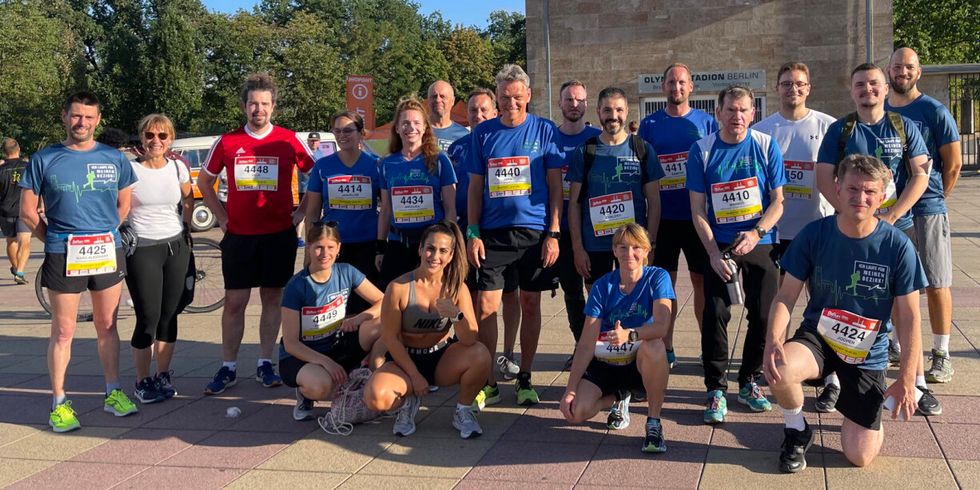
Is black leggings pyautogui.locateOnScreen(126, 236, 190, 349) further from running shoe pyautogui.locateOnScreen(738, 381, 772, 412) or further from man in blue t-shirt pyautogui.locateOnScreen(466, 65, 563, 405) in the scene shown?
running shoe pyautogui.locateOnScreen(738, 381, 772, 412)

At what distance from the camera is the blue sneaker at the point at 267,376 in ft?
19.0

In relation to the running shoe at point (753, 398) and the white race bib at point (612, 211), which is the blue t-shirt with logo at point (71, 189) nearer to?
the white race bib at point (612, 211)

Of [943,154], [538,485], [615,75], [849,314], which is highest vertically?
[615,75]

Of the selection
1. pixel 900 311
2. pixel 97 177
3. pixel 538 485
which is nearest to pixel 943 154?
pixel 900 311

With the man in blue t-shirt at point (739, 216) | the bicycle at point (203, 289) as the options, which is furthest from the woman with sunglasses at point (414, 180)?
the bicycle at point (203, 289)

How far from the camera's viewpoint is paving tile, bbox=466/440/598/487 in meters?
3.96

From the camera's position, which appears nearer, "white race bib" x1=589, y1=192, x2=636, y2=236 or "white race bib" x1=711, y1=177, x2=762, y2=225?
"white race bib" x1=711, y1=177, x2=762, y2=225

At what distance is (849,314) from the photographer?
13.3 ft

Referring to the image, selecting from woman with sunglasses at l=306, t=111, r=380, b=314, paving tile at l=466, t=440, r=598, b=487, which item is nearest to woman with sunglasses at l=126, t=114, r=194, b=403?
woman with sunglasses at l=306, t=111, r=380, b=314

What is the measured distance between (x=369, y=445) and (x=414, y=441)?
0.23 m

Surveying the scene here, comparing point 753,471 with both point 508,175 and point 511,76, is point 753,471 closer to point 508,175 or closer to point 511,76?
point 508,175

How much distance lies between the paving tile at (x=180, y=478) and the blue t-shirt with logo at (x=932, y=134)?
4.19 meters

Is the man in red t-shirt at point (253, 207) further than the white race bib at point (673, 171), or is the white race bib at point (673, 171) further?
the man in red t-shirt at point (253, 207)

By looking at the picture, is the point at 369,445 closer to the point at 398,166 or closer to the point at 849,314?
the point at 398,166
